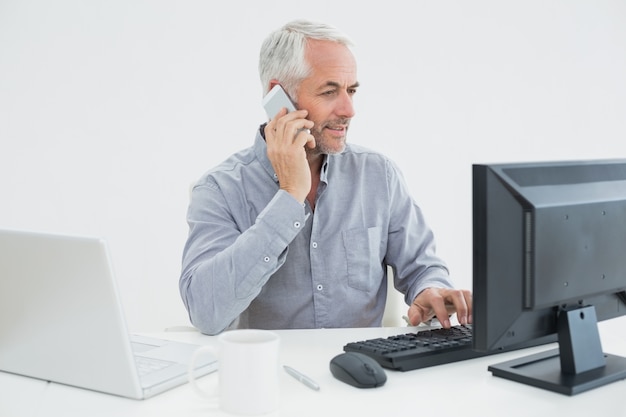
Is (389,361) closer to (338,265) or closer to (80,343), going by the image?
(80,343)

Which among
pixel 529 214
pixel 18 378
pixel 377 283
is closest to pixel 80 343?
pixel 18 378

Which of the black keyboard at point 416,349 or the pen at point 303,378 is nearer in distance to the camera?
the pen at point 303,378

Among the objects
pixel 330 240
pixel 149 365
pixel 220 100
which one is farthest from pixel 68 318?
pixel 220 100

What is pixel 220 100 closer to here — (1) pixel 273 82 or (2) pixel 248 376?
(1) pixel 273 82

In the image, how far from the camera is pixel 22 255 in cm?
121

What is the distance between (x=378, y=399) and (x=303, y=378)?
0.14m

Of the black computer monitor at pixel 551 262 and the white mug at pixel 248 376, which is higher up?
the black computer monitor at pixel 551 262

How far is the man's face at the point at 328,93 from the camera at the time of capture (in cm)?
205

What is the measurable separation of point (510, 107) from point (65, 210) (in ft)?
6.59

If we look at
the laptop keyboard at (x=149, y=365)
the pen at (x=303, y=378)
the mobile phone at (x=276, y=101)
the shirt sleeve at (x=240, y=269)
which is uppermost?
the mobile phone at (x=276, y=101)

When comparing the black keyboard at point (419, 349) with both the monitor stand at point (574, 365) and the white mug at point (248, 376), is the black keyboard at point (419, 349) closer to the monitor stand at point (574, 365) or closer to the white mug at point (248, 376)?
the monitor stand at point (574, 365)

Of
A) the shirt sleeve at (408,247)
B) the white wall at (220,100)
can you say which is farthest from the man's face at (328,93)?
the white wall at (220,100)

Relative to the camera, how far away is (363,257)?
6.79ft

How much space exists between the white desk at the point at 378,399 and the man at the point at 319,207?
1.80 feet
